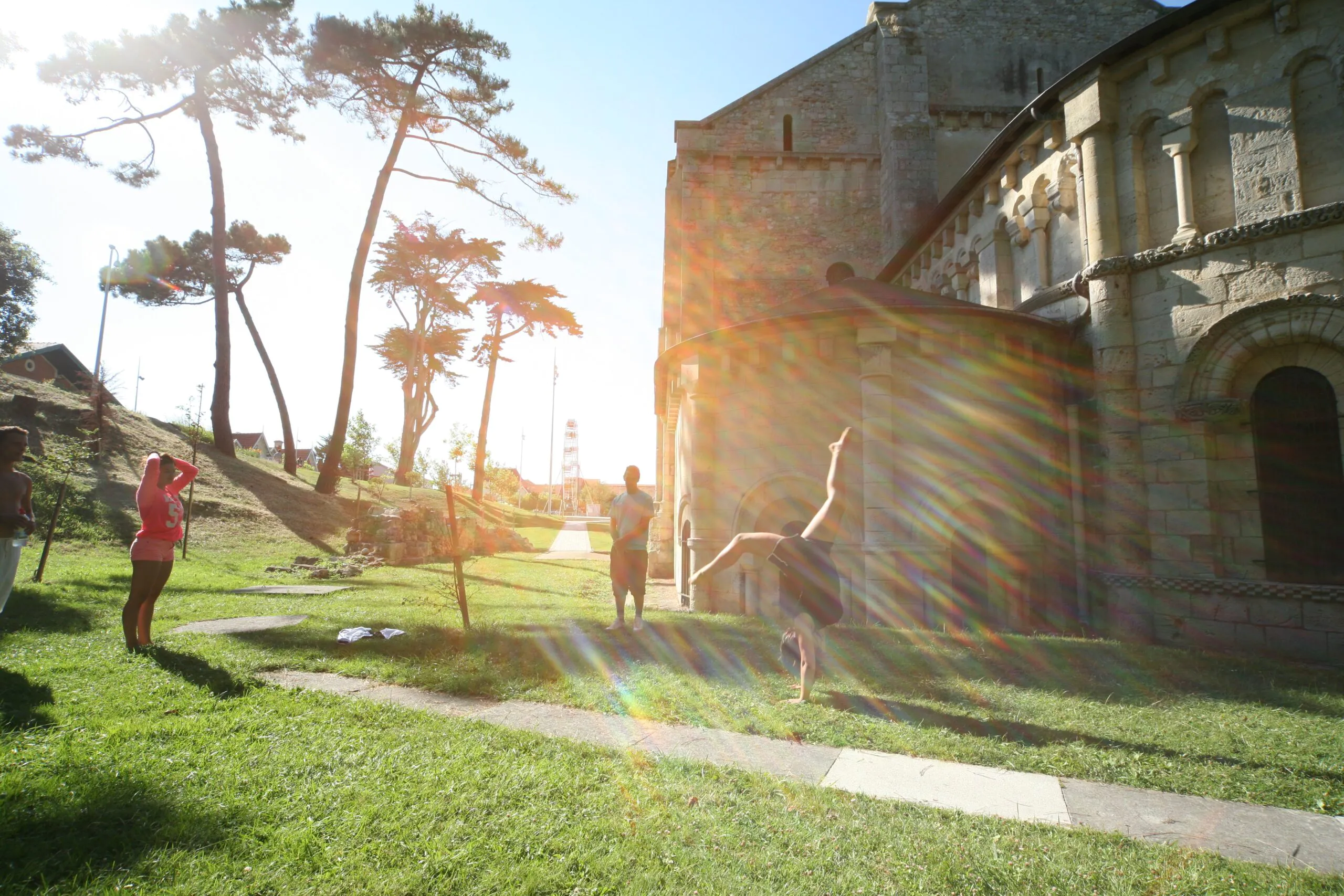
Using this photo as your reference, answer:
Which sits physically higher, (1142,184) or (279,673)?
(1142,184)

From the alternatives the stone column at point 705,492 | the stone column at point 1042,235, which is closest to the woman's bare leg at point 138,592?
the stone column at point 705,492

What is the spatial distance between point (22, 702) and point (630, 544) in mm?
5467

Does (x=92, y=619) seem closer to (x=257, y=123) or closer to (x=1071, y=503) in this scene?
(x=1071, y=503)

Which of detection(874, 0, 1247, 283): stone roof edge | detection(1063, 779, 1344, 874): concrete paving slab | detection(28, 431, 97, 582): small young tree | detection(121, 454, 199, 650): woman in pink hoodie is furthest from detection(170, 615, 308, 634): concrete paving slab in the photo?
detection(874, 0, 1247, 283): stone roof edge

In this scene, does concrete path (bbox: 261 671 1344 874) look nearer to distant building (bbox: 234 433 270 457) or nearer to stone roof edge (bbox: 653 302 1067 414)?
stone roof edge (bbox: 653 302 1067 414)

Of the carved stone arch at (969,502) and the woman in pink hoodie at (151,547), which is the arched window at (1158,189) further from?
the woman in pink hoodie at (151,547)

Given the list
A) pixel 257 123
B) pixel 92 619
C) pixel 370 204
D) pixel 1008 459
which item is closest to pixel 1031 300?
pixel 1008 459

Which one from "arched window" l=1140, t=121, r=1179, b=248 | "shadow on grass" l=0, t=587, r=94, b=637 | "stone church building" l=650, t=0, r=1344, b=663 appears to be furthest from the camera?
"arched window" l=1140, t=121, r=1179, b=248

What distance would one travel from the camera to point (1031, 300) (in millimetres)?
10602

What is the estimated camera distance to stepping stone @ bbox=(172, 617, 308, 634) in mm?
7039

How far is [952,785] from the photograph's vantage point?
11.6ft

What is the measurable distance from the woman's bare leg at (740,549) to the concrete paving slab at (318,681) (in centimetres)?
290

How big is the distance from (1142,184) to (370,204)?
22068 millimetres

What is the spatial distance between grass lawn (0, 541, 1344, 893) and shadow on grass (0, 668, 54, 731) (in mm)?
34
